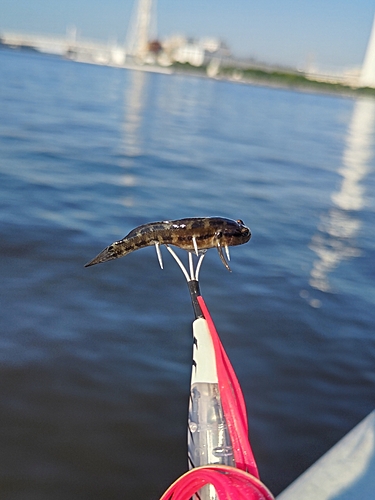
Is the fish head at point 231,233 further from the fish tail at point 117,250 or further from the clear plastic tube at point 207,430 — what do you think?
the clear plastic tube at point 207,430

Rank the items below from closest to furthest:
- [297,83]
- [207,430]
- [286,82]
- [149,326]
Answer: [207,430] < [149,326] < [297,83] < [286,82]

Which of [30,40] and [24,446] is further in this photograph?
[30,40]

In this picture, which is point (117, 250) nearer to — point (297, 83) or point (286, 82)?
point (297, 83)

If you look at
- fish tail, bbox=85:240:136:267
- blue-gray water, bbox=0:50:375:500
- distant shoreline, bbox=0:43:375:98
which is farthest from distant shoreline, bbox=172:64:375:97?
fish tail, bbox=85:240:136:267

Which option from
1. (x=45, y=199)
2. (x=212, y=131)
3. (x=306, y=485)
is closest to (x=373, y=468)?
(x=306, y=485)

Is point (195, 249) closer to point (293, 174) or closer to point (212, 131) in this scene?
point (293, 174)

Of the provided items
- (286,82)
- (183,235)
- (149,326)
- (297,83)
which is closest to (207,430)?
(183,235)

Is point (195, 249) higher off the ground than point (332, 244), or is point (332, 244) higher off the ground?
point (195, 249)

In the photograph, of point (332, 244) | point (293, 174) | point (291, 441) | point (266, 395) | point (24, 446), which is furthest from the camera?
point (293, 174)
